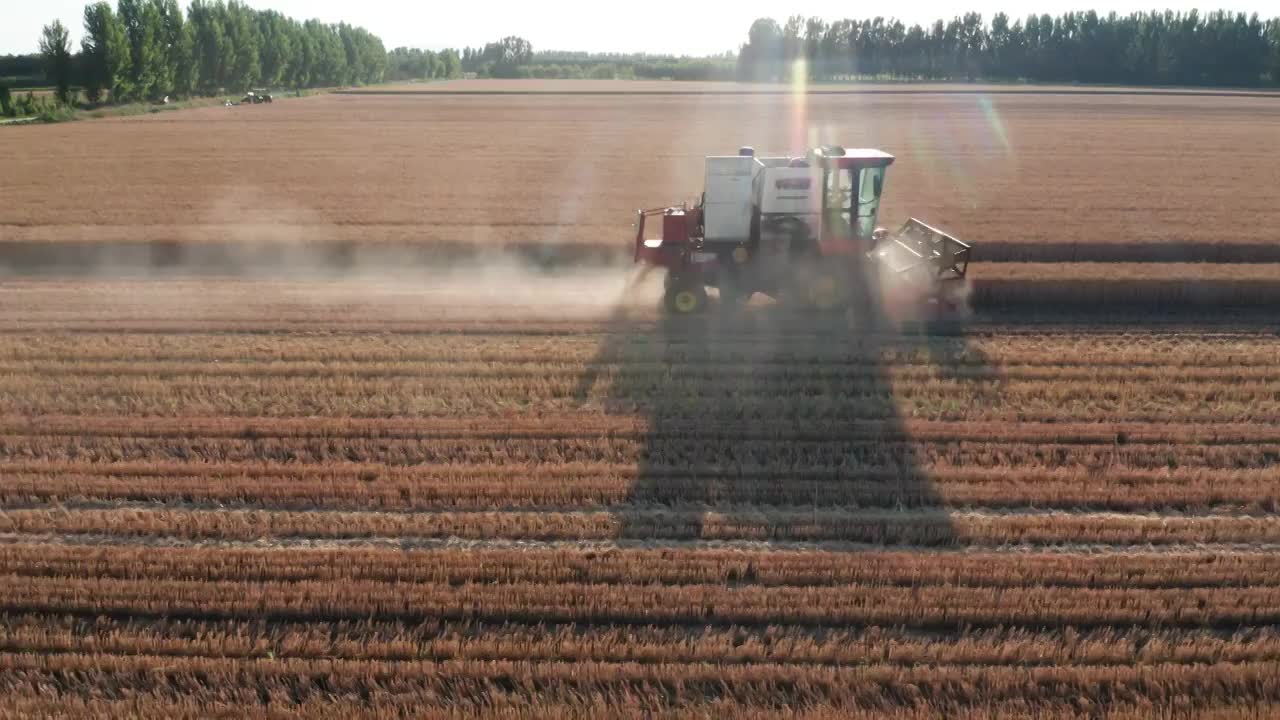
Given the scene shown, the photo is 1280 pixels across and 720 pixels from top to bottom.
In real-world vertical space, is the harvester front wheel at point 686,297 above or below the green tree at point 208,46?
below

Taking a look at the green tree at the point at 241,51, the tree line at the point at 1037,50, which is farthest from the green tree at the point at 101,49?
the tree line at the point at 1037,50

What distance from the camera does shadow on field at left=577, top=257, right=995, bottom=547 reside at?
8812 millimetres

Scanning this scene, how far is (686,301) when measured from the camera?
1506cm

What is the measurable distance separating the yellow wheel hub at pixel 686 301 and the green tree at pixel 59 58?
2716 inches

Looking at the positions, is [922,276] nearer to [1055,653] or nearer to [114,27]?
[1055,653]

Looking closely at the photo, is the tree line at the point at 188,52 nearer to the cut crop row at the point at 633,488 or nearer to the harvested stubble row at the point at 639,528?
the harvested stubble row at the point at 639,528

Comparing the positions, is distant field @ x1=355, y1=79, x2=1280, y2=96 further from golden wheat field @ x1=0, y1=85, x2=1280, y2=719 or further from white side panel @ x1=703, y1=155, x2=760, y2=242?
white side panel @ x1=703, y1=155, x2=760, y2=242

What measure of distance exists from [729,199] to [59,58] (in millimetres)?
70021

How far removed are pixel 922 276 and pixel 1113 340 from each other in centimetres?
289

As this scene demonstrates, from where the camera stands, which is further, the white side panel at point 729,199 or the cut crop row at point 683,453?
the white side panel at point 729,199

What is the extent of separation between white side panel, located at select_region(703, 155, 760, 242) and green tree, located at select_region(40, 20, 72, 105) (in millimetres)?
69324

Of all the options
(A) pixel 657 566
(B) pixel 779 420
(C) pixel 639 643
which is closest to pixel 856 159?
(B) pixel 779 420

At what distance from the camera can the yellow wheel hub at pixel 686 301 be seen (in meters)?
15.0

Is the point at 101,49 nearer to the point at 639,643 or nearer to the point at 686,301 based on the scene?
the point at 686,301
